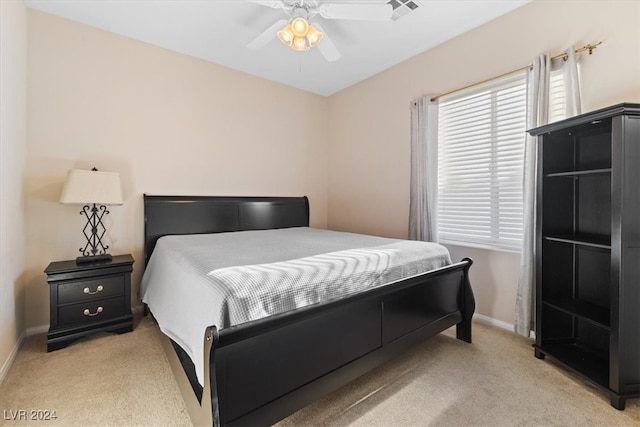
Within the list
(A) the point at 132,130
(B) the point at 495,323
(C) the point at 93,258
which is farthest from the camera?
(A) the point at 132,130

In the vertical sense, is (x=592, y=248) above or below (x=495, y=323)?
above

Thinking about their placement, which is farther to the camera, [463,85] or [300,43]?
[463,85]

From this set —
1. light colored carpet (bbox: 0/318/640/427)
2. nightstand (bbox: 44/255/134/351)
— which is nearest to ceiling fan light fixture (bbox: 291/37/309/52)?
nightstand (bbox: 44/255/134/351)

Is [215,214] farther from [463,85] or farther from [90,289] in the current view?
[463,85]

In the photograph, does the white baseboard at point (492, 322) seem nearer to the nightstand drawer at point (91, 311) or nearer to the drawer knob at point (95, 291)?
the nightstand drawer at point (91, 311)

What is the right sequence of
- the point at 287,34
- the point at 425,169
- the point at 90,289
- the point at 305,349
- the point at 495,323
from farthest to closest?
the point at 425,169 < the point at 495,323 < the point at 90,289 < the point at 287,34 < the point at 305,349

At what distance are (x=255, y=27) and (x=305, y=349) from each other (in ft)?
9.78

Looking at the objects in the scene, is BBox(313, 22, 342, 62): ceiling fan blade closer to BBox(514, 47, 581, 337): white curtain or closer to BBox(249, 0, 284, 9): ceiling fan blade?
BBox(249, 0, 284, 9): ceiling fan blade

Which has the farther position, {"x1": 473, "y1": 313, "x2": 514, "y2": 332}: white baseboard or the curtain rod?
{"x1": 473, "y1": 313, "x2": 514, "y2": 332}: white baseboard

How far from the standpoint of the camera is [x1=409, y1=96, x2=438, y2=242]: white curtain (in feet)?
10.4

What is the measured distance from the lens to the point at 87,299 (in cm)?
246

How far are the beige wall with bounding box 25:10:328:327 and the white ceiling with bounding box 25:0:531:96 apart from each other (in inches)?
7.6

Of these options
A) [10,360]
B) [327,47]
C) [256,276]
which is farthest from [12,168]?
[327,47]

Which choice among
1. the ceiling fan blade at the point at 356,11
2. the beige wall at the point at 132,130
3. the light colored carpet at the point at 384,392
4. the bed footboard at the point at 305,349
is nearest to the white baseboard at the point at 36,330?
the beige wall at the point at 132,130
